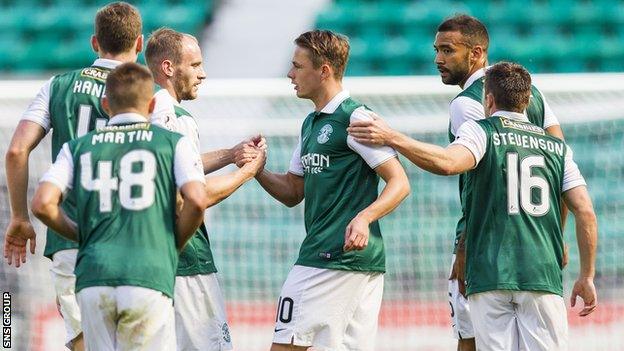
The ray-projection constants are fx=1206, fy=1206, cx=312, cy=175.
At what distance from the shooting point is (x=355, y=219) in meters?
5.20

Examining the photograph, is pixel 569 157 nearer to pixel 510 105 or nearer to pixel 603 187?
pixel 510 105

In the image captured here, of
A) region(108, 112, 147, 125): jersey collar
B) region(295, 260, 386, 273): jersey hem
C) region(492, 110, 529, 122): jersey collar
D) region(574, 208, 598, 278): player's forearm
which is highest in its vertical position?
region(492, 110, 529, 122): jersey collar

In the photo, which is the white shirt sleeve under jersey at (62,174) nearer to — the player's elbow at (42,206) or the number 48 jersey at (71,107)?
the player's elbow at (42,206)

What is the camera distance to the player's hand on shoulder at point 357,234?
5117mm

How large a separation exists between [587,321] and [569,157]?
2.67m

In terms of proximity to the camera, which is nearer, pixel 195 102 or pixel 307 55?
pixel 307 55

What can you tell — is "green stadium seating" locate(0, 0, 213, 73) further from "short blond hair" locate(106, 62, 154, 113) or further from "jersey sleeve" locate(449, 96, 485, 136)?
"short blond hair" locate(106, 62, 154, 113)

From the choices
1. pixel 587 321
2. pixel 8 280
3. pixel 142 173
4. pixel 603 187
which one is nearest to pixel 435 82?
pixel 603 187

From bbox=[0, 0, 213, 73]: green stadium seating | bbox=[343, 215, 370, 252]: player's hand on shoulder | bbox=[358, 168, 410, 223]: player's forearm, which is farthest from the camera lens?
bbox=[0, 0, 213, 73]: green stadium seating

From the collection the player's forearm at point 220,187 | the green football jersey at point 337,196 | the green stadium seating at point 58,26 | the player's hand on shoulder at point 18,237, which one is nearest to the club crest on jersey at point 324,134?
the green football jersey at point 337,196

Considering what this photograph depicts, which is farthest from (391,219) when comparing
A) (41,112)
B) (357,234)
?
(41,112)

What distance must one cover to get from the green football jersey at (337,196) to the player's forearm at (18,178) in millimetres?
1303

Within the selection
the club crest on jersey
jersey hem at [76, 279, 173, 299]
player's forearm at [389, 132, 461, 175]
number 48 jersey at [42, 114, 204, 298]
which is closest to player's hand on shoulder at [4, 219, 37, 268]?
number 48 jersey at [42, 114, 204, 298]

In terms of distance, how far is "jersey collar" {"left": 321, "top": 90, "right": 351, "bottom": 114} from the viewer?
219 inches
